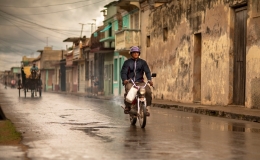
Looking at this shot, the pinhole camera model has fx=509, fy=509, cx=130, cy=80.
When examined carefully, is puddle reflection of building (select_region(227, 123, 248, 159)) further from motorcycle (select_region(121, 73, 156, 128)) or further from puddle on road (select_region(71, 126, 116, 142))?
puddle on road (select_region(71, 126, 116, 142))

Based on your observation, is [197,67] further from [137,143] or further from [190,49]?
[137,143]

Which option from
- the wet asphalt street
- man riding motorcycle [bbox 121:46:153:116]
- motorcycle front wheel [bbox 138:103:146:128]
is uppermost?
man riding motorcycle [bbox 121:46:153:116]

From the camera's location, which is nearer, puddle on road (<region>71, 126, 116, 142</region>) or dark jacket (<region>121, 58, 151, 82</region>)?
puddle on road (<region>71, 126, 116, 142</region>)

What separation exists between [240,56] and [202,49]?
3946 mm

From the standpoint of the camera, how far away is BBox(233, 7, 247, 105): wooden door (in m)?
21.1

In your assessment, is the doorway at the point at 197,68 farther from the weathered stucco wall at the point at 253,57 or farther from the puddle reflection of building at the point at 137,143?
the puddle reflection of building at the point at 137,143

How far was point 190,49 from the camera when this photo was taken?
26.9 meters

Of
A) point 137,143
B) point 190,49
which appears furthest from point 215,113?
point 137,143

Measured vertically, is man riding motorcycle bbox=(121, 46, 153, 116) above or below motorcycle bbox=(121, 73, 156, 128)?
above

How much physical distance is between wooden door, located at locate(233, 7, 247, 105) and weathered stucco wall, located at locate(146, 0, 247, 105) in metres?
0.28

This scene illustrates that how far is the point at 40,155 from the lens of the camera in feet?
24.5

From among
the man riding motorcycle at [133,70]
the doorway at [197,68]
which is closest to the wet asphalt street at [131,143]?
the man riding motorcycle at [133,70]

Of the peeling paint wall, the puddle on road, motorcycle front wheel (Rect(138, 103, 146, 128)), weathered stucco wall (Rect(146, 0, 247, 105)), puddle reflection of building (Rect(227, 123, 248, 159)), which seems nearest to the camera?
puddle reflection of building (Rect(227, 123, 248, 159))

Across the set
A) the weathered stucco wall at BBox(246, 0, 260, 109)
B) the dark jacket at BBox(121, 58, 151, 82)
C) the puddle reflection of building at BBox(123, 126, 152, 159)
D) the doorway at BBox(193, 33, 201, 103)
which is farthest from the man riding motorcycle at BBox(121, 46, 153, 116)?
the doorway at BBox(193, 33, 201, 103)
